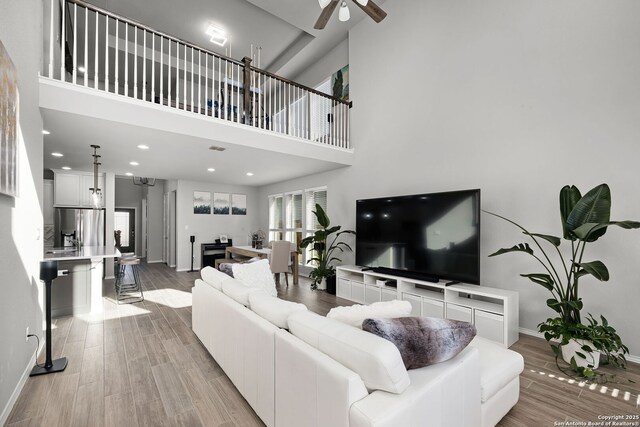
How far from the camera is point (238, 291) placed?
2.35m

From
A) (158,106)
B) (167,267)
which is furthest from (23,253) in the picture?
(167,267)

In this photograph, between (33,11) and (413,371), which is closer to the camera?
(413,371)

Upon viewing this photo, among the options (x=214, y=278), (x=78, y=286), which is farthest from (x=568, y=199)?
(x=78, y=286)

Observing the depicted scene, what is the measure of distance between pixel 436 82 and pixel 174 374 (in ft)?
15.7

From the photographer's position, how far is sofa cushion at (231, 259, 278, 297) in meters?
3.13

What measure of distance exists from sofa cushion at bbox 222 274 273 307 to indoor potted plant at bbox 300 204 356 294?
2863 millimetres

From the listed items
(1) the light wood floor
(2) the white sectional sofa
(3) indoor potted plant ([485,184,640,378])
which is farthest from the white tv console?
(2) the white sectional sofa

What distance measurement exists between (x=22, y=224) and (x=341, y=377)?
2.73 metres

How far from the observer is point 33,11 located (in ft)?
8.38

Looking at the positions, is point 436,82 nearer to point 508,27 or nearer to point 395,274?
point 508,27

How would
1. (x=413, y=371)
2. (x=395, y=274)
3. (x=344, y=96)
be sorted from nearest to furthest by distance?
(x=413, y=371) → (x=395, y=274) → (x=344, y=96)

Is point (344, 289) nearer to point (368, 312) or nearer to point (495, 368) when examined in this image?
point (495, 368)

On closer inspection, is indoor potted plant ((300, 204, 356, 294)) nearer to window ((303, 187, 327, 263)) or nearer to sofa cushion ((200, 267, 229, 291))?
window ((303, 187, 327, 263))

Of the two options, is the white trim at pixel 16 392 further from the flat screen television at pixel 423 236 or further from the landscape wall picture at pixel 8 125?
the flat screen television at pixel 423 236
